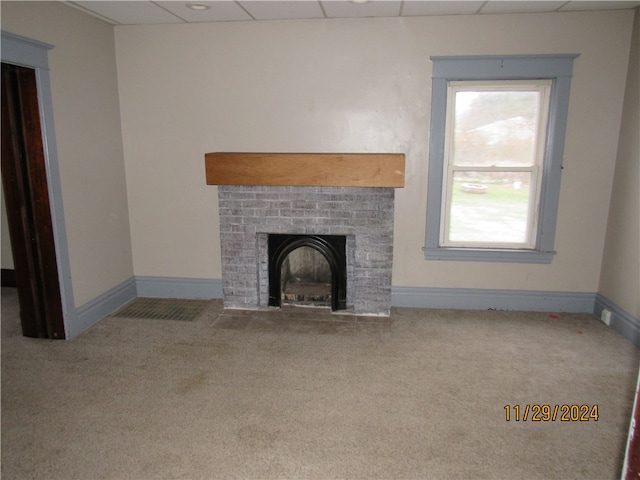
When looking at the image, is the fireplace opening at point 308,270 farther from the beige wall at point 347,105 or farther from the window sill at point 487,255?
the window sill at point 487,255

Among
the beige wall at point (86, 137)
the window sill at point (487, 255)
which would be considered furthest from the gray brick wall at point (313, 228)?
the beige wall at point (86, 137)

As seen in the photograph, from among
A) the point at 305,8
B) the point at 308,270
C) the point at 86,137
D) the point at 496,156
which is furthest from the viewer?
the point at 308,270

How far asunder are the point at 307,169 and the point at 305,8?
117cm

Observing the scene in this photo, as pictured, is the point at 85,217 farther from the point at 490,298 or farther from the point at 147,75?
the point at 490,298

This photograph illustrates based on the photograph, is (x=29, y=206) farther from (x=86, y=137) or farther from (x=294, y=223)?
(x=294, y=223)

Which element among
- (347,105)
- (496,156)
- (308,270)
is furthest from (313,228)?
(496,156)

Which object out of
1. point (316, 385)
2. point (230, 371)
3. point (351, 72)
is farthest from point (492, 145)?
point (230, 371)

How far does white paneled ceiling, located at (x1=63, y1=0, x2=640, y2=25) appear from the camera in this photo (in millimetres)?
3010

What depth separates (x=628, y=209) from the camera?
3211mm

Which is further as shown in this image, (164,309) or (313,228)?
(164,309)

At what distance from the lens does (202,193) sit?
3.84 metres

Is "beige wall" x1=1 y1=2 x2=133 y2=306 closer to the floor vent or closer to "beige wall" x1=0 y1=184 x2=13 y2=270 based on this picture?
the floor vent

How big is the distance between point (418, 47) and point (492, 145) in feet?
3.28
